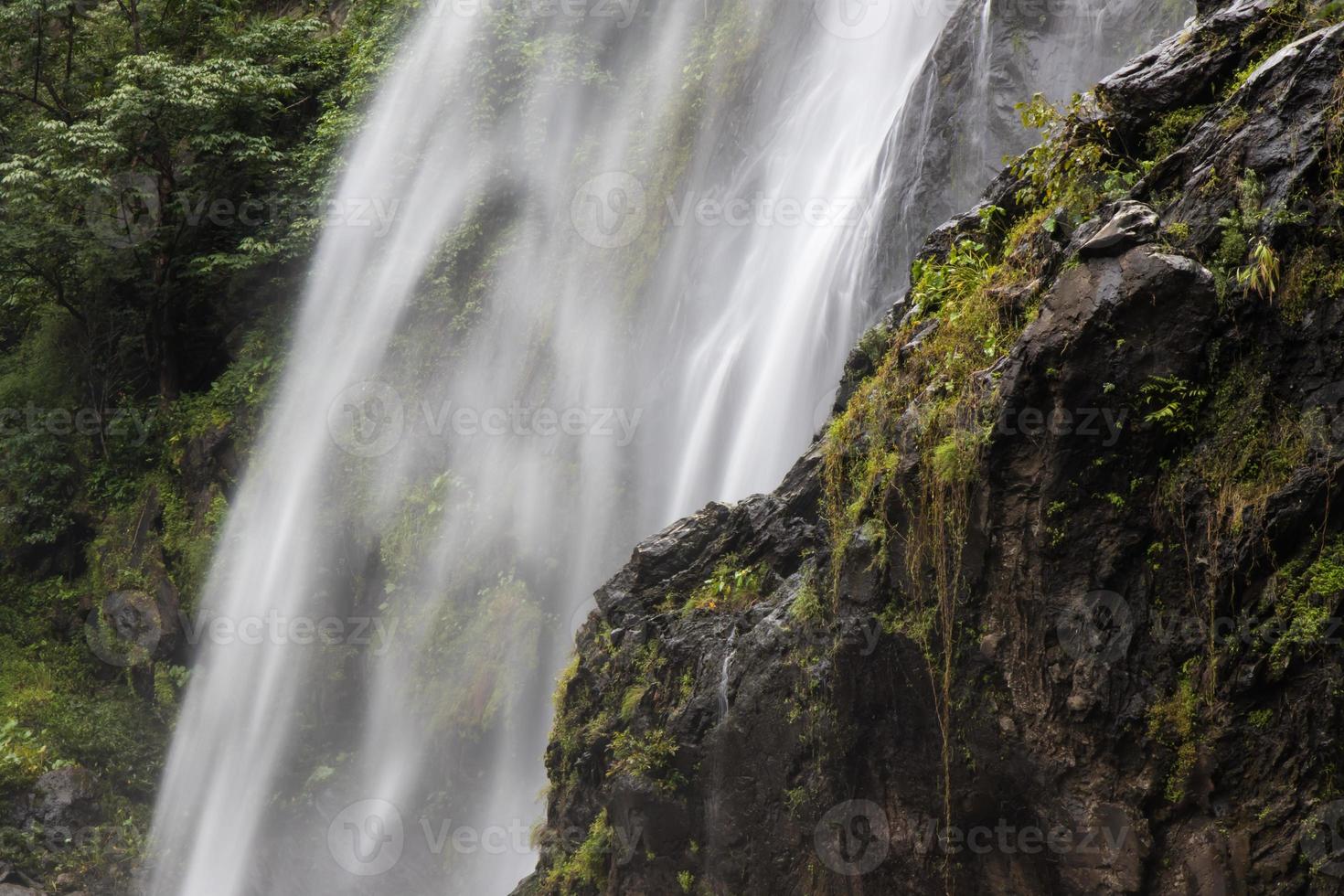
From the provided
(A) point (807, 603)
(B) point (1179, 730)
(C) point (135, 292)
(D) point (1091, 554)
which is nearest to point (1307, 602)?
(B) point (1179, 730)

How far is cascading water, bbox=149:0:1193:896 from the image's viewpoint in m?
11.3

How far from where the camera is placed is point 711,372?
1121 centimetres

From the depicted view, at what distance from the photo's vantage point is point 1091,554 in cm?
471

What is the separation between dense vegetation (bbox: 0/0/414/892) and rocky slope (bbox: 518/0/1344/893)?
1117 cm

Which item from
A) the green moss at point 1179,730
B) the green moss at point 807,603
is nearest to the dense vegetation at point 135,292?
the green moss at point 807,603

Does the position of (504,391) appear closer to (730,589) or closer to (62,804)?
(62,804)

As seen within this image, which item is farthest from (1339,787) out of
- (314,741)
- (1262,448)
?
(314,741)

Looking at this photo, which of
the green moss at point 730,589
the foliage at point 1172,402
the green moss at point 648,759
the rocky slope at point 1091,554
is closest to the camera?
the rocky slope at point 1091,554

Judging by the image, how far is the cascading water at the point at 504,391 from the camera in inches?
444

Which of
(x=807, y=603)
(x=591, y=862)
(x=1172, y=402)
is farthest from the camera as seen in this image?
(x=591, y=862)

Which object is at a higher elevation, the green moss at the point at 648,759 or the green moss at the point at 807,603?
the green moss at the point at 807,603

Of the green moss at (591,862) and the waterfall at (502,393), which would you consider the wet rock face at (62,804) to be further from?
the green moss at (591,862)

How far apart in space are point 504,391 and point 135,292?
7.59 metres

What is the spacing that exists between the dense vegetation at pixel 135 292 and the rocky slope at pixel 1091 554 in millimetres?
11166
